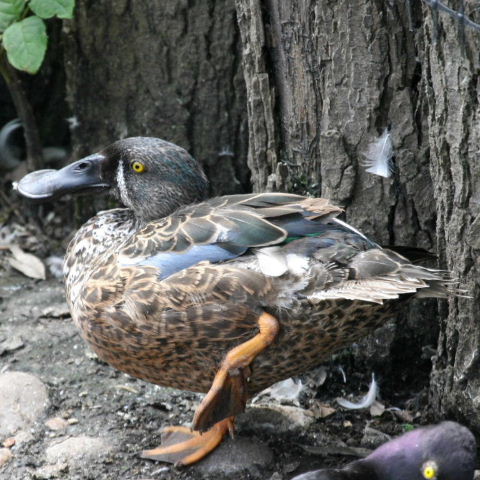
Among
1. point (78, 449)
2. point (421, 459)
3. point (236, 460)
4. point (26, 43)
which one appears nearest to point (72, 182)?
point (26, 43)

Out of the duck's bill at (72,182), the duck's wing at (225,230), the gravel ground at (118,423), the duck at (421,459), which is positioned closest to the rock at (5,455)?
the gravel ground at (118,423)

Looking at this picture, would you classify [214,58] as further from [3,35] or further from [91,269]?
[91,269]

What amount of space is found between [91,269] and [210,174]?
1518mm

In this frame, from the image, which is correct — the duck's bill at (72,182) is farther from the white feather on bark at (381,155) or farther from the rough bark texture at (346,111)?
the white feather on bark at (381,155)

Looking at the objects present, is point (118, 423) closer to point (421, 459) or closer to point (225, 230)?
point (225, 230)

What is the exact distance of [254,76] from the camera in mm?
4180

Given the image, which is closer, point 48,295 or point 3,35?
point 3,35

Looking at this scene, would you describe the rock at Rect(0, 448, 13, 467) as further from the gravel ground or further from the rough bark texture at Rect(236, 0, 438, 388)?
the rough bark texture at Rect(236, 0, 438, 388)

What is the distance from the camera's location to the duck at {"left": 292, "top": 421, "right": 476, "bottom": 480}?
11.2ft

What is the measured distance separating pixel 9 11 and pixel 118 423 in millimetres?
2140

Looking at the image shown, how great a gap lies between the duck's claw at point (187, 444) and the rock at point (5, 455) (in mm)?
553

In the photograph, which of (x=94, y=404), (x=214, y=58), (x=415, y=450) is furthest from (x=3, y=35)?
(x=415, y=450)

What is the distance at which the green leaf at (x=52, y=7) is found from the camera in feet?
15.0

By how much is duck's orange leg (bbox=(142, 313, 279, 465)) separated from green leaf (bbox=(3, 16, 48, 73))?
203 cm
